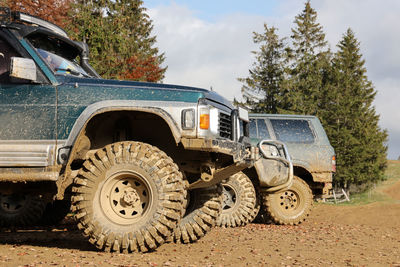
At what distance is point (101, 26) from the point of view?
16641 millimetres

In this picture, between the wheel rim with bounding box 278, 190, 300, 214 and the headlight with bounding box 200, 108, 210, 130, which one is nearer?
the headlight with bounding box 200, 108, 210, 130

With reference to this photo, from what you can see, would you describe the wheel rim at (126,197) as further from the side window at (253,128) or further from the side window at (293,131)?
the side window at (293,131)

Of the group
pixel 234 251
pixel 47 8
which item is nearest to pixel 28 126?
pixel 234 251

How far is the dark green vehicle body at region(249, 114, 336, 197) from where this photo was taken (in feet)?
34.6

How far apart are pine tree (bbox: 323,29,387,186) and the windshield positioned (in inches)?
1087

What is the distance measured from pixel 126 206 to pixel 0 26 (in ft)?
8.76

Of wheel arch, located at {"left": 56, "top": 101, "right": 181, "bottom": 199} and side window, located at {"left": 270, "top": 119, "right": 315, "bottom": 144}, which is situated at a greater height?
side window, located at {"left": 270, "top": 119, "right": 315, "bottom": 144}

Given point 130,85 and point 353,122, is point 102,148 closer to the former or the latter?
point 130,85

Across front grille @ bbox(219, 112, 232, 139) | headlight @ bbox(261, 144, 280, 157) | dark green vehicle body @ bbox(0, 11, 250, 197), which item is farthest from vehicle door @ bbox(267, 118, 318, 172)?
dark green vehicle body @ bbox(0, 11, 250, 197)

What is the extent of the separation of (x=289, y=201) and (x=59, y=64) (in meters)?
6.13

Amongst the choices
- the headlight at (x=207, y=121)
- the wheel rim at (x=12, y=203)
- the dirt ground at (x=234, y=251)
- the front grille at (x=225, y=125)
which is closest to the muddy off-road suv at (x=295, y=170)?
the dirt ground at (x=234, y=251)

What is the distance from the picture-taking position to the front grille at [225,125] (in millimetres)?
5730

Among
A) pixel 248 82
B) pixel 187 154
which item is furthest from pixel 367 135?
pixel 187 154

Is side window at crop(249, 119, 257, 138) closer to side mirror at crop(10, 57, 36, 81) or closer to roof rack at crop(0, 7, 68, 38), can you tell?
roof rack at crop(0, 7, 68, 38)
